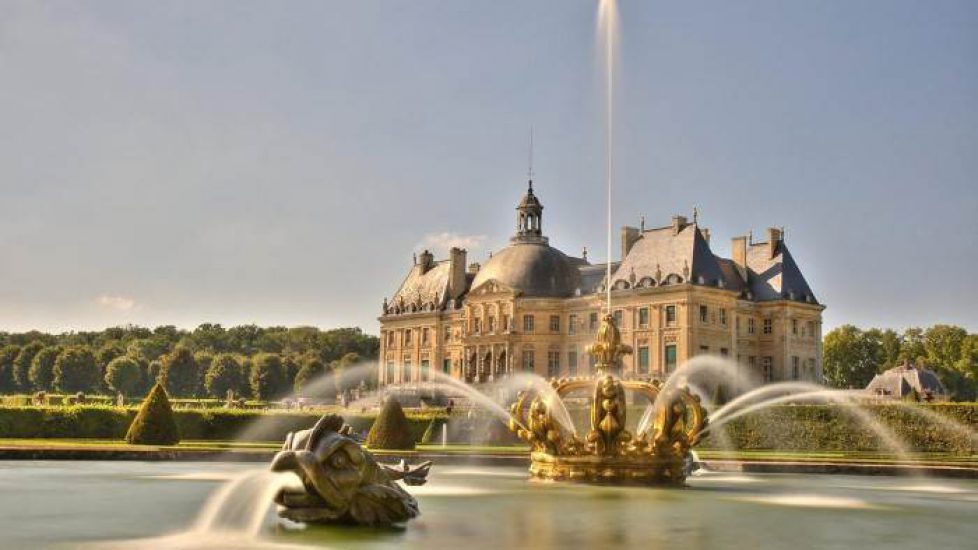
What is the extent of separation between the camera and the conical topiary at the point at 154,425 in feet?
118

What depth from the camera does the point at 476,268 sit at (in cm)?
10119

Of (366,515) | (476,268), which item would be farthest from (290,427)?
(476,268)

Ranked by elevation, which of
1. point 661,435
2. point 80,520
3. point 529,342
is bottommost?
point 80,520

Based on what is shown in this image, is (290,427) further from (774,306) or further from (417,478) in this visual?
(774,306)

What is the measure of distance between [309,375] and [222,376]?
9.66 meters

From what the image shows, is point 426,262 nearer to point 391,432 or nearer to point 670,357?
point 670,357

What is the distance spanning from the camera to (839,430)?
41.4m

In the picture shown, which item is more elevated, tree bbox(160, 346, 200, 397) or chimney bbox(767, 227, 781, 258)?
chimney bbox(767, 227, 781, 258)

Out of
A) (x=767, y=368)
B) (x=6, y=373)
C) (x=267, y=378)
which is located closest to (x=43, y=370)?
(x=6, y=373)

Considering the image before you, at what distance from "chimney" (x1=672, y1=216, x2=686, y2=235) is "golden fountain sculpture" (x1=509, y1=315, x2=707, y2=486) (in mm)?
58591

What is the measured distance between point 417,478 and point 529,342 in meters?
68.7

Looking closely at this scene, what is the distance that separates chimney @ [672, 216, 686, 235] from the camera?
79.4 meters

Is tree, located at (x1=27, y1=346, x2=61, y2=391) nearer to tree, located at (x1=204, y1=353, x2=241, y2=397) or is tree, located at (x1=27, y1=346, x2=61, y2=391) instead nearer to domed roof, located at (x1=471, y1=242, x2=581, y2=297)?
tree, located at (x1=204, y1=353, x2=241, y2=397)

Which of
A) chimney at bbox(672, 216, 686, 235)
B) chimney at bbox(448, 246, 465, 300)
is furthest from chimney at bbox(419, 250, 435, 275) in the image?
chimney at bbox(672, 216, 686, 235)
